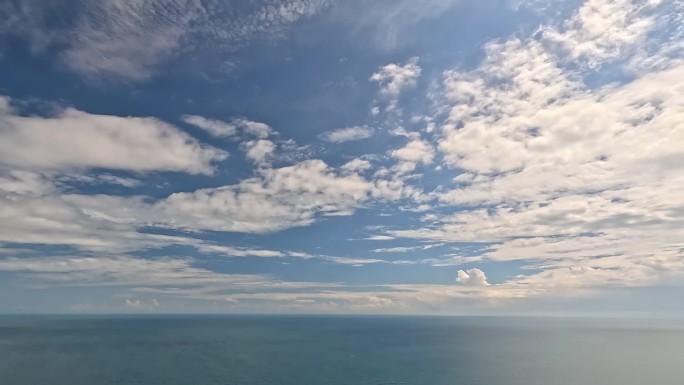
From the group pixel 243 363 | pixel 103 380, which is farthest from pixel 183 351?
pixel 103 380

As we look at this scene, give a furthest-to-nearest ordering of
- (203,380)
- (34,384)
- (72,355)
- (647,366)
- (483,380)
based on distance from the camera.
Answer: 1. (72,355)
2. (647,366)
3. (483,380)
4. (203,380)
5. (34,384)

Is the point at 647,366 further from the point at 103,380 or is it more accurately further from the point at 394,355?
the point at 103,380

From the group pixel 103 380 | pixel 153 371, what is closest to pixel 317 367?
pixel 153 371

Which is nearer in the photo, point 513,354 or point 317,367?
point 317,367

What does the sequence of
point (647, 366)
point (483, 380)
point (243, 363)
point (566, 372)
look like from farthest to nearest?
point (647, 366)
point (243, 363)
point (566, 372)
point (483, 380)

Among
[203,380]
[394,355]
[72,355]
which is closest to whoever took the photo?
[203,380]

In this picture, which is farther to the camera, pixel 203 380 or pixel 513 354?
pixel 513 354

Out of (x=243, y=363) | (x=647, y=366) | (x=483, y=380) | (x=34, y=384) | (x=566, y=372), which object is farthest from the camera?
(x=647, y=366)

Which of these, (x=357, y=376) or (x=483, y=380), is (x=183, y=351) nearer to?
(x=357, y=376)

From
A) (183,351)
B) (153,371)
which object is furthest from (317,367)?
(183,351)
